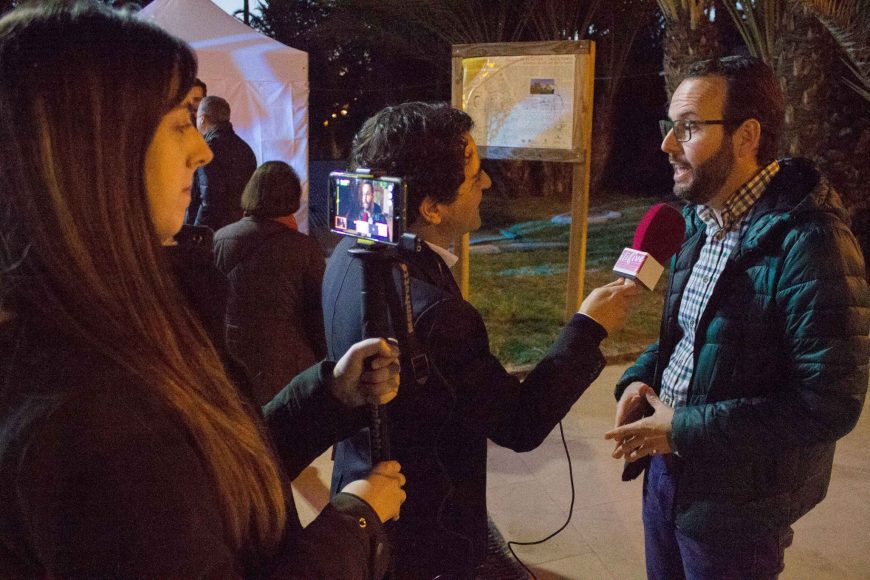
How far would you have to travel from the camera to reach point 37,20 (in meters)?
0.90

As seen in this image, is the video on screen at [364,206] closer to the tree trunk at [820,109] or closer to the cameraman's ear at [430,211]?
the cameraman's ear at [430,211]

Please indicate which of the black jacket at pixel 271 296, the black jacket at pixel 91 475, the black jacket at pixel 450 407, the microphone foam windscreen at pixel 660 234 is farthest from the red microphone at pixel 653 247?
the black jacket at pixel 271 296

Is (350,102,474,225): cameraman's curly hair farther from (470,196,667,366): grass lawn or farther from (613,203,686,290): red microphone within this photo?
(470,196,667,366): grass lawn

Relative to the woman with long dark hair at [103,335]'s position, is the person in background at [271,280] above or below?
below

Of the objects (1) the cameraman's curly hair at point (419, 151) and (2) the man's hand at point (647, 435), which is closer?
(1) the cameraman's curly hair at point (419, 151)

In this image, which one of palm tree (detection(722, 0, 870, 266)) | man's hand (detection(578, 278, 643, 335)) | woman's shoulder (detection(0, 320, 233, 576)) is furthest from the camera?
palm tree (detection(722, 0, 870, 266))

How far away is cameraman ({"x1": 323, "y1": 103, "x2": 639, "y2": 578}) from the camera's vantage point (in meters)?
1.63

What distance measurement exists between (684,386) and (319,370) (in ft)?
3.42

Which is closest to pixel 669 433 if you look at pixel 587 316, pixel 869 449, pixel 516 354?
pixel 587 316

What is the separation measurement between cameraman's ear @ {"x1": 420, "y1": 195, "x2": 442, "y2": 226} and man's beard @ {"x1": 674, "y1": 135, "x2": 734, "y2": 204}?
76 centimetres

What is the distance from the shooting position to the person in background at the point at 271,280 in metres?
3.55

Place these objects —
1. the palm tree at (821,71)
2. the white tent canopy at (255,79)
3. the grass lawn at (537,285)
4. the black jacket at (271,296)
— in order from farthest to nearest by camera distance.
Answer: the white tent canopy at (255,79) < the grass lawn at (537,285) < the palm tree at (821,71) < the black jacket at (271,296)

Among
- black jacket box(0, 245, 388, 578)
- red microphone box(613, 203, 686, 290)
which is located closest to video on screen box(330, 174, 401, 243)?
black jacket box(0, 245, 388, 578)

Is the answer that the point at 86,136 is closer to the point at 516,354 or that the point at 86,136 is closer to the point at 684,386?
the point at 684,386
